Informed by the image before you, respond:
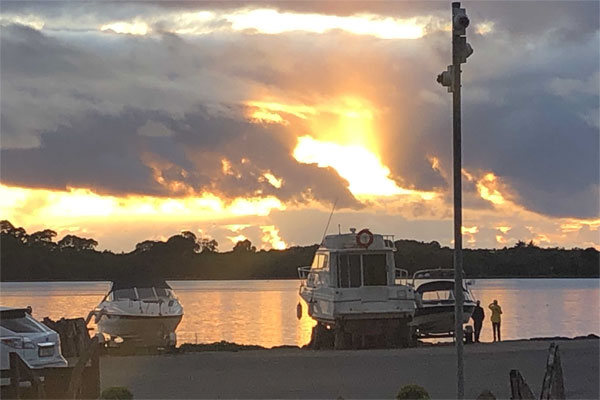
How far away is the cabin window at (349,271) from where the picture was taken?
3338 centimetres

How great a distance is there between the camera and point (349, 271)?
3350 cm

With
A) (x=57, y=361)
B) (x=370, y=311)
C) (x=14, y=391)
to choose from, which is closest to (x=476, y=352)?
(x=370, y=311)

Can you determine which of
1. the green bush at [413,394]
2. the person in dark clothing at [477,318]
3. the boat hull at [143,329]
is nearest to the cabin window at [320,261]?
the boat hull at [143,329]

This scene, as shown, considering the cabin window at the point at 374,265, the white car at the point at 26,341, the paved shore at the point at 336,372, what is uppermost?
the cabin window at the point at 374,265

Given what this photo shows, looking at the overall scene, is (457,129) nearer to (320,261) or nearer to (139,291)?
(320,261)

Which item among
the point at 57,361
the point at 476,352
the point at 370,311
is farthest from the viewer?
the point at 370,311

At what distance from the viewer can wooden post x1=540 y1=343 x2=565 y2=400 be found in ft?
43.4

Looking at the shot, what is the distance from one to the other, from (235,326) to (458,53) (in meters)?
52.2

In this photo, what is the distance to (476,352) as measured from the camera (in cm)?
2808

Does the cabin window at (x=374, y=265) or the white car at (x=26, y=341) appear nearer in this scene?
the white car at (x=26, y=341)

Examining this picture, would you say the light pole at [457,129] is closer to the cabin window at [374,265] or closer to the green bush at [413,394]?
the green bush at [413,394]

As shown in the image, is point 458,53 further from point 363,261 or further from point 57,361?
point 363,261

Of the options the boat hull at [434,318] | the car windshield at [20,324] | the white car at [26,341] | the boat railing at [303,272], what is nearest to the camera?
the white car at [26,341]

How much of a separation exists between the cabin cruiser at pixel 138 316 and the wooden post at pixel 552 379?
20846 millimetres
